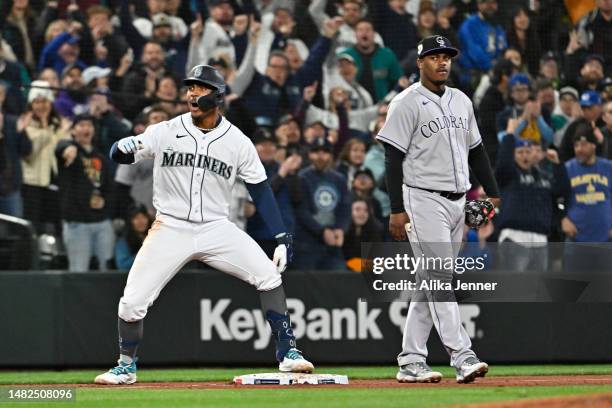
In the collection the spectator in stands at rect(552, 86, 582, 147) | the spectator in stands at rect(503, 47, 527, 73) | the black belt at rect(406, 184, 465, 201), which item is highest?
the spectator in stands at rect(503, 47, 527, 73)

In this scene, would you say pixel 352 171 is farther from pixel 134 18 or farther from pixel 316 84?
pixel 134 18

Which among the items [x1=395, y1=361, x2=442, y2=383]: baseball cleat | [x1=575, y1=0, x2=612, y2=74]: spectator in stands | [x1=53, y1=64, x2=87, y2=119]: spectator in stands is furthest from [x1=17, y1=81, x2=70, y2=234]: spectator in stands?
[x1=575, y1=0, x2=612, y2=74]: spectator in stands

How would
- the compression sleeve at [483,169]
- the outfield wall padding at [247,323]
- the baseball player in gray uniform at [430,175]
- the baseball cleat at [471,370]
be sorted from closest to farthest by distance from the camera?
the baseball cleat at [471,370] → the baseball player in gray uniform at [430,175] → the compression sleeve at [483,169] → the outfield wall padding at [247,323]

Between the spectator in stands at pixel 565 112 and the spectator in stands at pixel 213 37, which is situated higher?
the spectator in stands at pixel 213 37

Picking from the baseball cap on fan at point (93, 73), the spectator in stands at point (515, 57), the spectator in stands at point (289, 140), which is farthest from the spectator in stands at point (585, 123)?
the baseball cap on fan at point (93, 73)

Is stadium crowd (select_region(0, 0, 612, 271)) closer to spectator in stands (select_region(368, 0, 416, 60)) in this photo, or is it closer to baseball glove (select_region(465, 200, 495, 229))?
spectator in stands (select_region(368, 0, 416, 60))

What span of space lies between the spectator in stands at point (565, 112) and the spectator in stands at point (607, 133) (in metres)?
0.25

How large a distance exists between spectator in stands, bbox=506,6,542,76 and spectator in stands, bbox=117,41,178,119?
3674 mm

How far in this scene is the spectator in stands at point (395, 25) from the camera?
1229 cm

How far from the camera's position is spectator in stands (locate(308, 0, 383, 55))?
12195 millimetres

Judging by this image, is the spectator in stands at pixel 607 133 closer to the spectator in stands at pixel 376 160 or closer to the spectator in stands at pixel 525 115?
the spectator in stands at pixel 525 115

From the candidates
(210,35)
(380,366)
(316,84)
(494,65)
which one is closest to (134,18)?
(210,35)

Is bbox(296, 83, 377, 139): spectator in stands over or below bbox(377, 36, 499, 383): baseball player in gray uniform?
over

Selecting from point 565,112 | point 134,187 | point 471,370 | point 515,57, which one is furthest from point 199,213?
point 515,57
